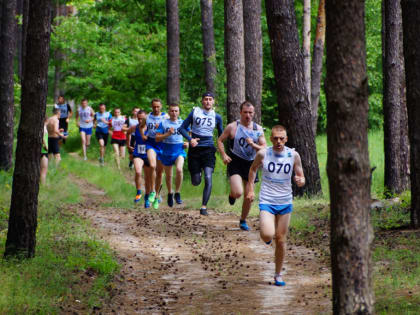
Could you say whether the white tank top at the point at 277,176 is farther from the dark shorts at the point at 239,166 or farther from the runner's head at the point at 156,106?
the runner's head at the point at 156,106

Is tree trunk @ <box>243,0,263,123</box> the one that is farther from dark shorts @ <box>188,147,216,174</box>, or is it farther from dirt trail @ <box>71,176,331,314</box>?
dirt trail @ <box>71,176,331,314</box>

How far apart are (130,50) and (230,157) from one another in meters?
17.7

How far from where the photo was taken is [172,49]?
23.5 m

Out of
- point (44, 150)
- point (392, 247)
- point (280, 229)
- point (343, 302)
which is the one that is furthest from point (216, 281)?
point (44, 150)

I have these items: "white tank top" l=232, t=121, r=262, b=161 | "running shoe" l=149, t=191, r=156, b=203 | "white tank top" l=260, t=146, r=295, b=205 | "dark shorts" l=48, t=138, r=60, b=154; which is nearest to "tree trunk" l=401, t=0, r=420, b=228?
"white tank top" l=232, t=121, r=262, b=161

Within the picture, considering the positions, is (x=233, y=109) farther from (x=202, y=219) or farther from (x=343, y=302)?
(x=343, y=302)

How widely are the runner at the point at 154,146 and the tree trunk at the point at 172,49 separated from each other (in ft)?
27.7

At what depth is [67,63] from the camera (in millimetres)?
29438

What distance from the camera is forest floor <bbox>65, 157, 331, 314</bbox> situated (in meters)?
7.63

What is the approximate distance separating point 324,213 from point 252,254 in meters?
2.96

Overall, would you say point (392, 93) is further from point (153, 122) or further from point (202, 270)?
point (202, 270)

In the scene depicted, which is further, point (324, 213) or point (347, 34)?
point (324, 213)

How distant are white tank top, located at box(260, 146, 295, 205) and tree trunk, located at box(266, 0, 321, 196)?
617cm

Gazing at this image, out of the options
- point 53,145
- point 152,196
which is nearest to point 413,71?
point 152,196
